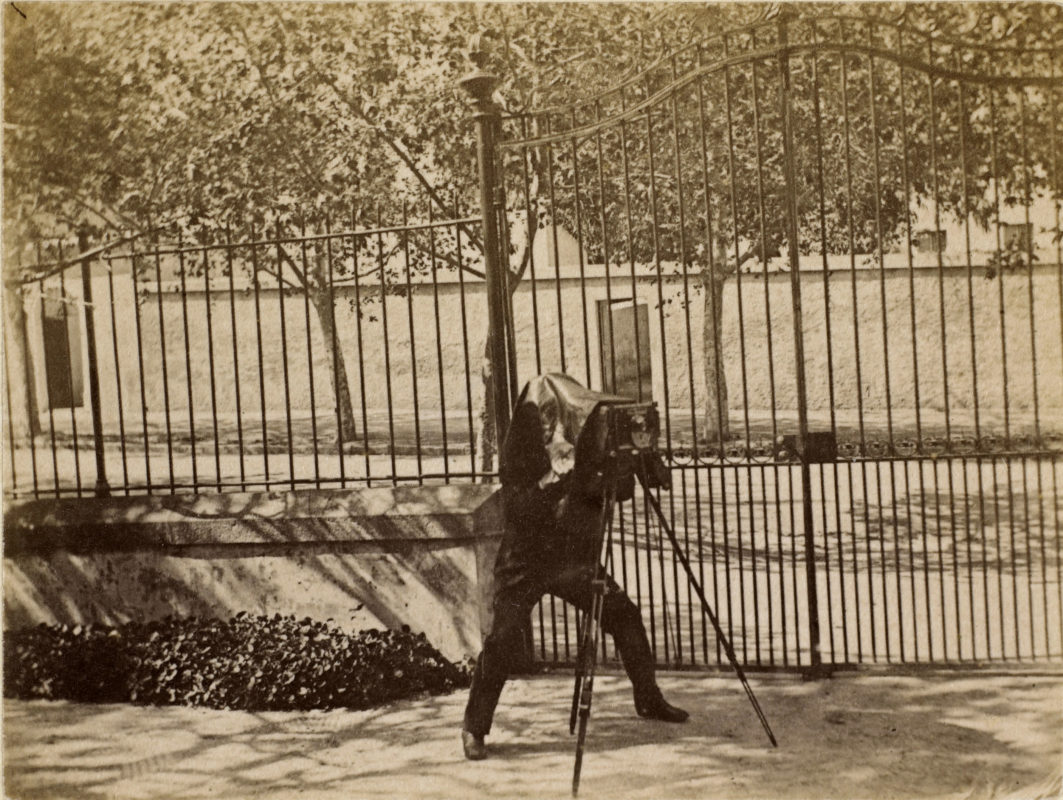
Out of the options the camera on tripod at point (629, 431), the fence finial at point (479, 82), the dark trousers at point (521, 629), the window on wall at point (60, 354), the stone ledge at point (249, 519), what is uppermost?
the fence finial at point (479, 82)

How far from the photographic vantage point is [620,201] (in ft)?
36.4

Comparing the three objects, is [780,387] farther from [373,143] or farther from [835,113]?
[373,143]

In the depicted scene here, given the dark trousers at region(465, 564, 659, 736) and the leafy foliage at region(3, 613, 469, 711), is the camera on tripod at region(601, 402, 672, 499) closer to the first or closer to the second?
the dark trousers at region(465, 564, 659, 736)

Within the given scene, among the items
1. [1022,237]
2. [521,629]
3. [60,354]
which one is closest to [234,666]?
[521,629]

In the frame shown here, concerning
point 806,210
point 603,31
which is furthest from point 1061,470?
point 603,31

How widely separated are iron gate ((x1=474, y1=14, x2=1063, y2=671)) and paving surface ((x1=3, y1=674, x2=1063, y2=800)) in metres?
0.43

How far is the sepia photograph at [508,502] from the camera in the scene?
498 cm

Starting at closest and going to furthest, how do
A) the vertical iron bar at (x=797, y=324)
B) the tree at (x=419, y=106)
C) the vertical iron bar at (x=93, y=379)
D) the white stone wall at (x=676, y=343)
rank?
the vertical iron bar at (x=797, y=324), the vertical iron bar at (x=93, y=379), the tree at (x=419, y=106), the white stone wall at (x=676, y=343)

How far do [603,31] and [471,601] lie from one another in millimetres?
5787

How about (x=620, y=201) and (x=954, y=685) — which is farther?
(x=620, y=201)

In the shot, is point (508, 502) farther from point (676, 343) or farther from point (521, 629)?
point (676, 343)

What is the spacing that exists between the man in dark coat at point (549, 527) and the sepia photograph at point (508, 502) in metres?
0.02

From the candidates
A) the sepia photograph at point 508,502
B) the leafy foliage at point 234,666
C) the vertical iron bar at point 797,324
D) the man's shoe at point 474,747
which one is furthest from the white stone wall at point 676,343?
the man's shoe at point 474,747

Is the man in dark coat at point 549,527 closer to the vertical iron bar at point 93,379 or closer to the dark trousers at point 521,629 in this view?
the dark trousers at point 521,629
